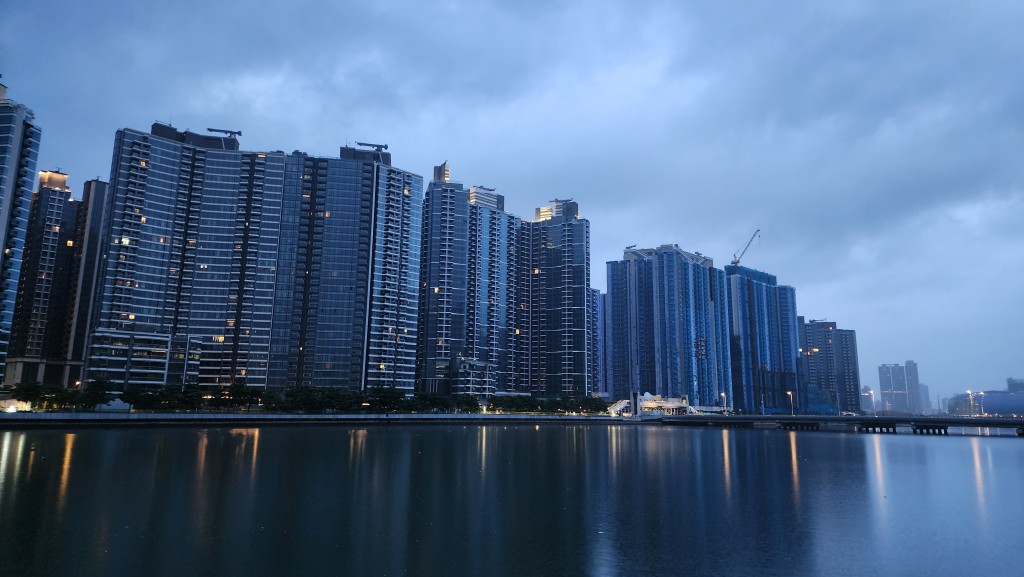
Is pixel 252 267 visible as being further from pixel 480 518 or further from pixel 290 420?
pixel 480 518

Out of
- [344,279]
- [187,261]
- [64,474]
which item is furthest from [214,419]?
[64,474]

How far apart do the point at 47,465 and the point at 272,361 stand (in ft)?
416

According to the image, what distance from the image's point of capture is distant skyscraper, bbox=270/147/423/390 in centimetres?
17738

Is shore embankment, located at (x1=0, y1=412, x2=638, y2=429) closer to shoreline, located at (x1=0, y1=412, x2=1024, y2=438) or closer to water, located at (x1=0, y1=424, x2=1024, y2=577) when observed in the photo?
shoreline, located at (x1=0, y1=412, x2=1024, y2=438)

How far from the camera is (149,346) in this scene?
157 meters

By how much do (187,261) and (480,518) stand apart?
17210 cm

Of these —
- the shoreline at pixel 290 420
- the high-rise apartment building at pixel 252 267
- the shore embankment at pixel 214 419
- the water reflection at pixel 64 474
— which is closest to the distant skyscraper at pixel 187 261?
the high-rise apartment building at pixel 252 267

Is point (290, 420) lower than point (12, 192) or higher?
lower

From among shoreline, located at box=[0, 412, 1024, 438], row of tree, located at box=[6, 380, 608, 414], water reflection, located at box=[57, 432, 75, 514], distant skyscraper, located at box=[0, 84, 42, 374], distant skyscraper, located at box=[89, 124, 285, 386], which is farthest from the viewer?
distant skyscraper, located at box=[89, 124, 285, 386]

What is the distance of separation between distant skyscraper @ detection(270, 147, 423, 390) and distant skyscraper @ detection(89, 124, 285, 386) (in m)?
5.35

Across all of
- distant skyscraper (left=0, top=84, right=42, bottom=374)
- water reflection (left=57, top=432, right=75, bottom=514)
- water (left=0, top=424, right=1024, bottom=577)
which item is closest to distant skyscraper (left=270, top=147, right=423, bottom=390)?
distant skyscraper (left=0, top=84, right=42, bottom=374)

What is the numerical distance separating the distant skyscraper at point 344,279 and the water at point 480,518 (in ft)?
375

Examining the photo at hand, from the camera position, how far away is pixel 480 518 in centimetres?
3334

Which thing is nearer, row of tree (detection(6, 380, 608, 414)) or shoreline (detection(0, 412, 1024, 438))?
shoreline (detection(0, 412, 1024, 438))
